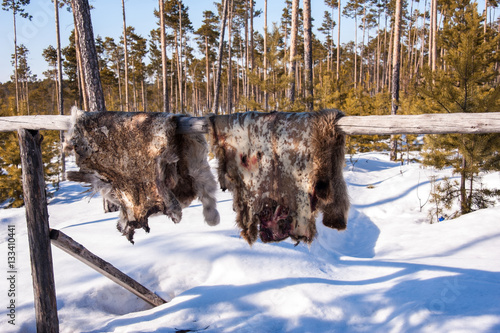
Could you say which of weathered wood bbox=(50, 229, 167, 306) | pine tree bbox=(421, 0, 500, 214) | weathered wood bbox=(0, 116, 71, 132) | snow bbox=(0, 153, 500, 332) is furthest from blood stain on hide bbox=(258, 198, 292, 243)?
pine tree bbox=(421, 0, 500, 214)

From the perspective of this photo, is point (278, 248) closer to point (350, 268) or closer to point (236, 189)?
point (350, 268)

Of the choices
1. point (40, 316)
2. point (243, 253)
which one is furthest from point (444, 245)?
point (40, 316)

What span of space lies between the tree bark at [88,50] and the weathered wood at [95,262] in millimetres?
4745

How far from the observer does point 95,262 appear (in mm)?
2967

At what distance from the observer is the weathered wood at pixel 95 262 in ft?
9.05

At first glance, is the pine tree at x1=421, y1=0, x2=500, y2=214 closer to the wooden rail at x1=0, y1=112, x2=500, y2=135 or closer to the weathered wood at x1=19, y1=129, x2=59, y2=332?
the wooden rail at x1=0, y1=112, x2=500, y2=135

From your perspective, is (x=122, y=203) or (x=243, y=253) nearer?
(x=122, y=203)

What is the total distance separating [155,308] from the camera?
328 cm

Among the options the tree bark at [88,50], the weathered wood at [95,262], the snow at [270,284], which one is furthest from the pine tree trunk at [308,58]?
the weathered wood at [95,262]

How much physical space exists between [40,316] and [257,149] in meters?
2.54

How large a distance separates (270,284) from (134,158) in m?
2.36

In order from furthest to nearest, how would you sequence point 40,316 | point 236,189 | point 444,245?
1. point 444,245
2. point 40,316
3. point 236,189

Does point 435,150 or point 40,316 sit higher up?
point 435,150

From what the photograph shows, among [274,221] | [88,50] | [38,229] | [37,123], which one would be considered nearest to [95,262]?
[38,229]
